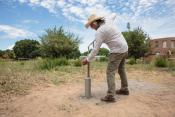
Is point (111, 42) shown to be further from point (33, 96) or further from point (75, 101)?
point (33, 96)

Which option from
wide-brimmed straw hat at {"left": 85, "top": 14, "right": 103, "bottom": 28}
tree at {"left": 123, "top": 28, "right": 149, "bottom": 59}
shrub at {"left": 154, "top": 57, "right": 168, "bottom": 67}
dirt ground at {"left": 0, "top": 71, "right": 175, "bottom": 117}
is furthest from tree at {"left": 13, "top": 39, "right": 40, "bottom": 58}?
wide-brimmed straw hat at {"left": 85, "top": 14, "right": 103, "bottom": 28}

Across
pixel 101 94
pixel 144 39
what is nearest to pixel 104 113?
pixel 101 94

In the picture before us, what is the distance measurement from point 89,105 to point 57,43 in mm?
23341

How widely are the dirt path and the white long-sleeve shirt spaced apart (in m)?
0.94

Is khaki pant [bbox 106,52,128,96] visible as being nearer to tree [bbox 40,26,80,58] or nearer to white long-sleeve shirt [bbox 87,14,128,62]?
white long-sleeve shirt [bbox 87,14,128,62]

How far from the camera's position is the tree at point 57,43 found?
2721 cm

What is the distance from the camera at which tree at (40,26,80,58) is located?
27.2 m

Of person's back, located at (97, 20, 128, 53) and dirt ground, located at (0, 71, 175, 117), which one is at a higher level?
person's back, located at (97, 20, 128, 53)

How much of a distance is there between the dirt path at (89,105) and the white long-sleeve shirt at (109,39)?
3.07 feet

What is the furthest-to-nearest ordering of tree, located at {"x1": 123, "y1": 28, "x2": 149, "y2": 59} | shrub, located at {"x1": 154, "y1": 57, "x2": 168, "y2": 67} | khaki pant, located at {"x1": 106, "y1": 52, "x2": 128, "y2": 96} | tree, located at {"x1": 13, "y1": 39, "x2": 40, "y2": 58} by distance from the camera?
tree, located at {"x1": 13, "y1": 39, "x2": 40, "y2": 58}
tree, located at {"x1": 123, "y1": 28, "x2": 149, "y2": 59}
shrub, located at {"x1": 154, "y1": 57, "x2": 168, "y2": 67}
khaki pant, located at {"x1": 106, "y1": 52, "x2": 128, "y2": 96}

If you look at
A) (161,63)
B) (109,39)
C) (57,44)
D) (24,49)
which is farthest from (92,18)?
(24,49)

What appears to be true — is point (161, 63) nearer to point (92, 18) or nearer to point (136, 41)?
point (92, 18)

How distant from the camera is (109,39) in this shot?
452cm

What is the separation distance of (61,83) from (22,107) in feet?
7.64
